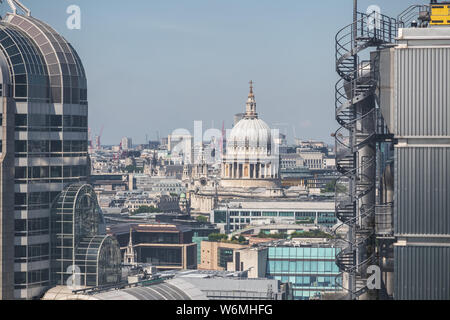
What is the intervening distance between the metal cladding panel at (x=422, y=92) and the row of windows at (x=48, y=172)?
20.3m

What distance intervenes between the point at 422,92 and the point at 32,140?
20.9m

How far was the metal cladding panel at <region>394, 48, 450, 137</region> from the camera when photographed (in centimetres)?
2390

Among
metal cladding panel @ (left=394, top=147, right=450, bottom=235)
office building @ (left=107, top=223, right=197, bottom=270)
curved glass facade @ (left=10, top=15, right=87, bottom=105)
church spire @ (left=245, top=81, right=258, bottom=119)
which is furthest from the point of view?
church spire @ (left=245, top=81, right=258, bottom=119)

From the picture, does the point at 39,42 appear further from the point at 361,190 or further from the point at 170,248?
the point at 170,248

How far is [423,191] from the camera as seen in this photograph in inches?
943

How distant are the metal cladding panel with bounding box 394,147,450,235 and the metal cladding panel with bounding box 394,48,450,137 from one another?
465 millimetres

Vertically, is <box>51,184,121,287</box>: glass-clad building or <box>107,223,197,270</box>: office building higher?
<box>51,184,121,287</box>: glass-clad building

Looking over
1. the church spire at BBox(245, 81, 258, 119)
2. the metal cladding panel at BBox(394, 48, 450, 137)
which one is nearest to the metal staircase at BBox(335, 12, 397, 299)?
the metal cladding panel at BBox(394, 48, 450, 137)

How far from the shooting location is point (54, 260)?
41781 mm

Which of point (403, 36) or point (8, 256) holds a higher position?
point (403, 36)

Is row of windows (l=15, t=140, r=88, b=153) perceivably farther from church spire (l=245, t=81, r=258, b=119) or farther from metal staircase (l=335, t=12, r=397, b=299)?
church spire (l=245, t=81, r=258, b=119)

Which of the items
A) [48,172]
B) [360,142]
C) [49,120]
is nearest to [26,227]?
[48,172]
